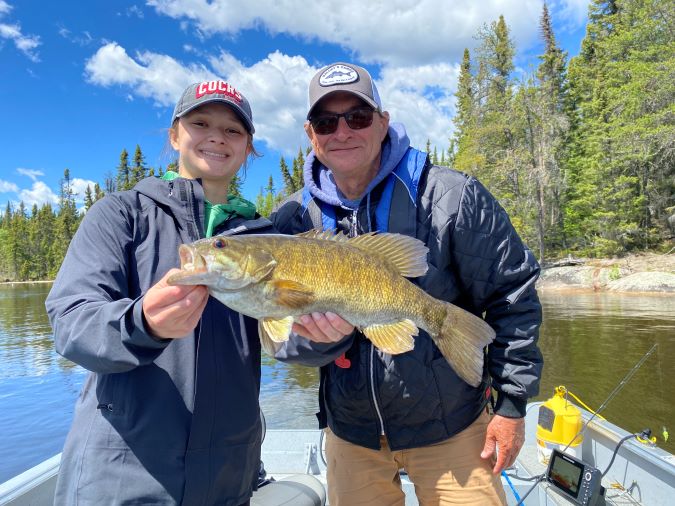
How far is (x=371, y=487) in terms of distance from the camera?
3.06m

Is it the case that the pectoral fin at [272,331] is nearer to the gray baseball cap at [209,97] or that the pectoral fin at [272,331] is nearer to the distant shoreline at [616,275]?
the gray baseball cap at [209,97]

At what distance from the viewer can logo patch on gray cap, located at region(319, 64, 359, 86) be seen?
314 cm

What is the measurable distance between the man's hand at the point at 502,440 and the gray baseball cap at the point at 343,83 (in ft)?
7.35

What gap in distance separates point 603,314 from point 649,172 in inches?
753

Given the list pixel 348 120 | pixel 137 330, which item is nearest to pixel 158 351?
pixel 137 330

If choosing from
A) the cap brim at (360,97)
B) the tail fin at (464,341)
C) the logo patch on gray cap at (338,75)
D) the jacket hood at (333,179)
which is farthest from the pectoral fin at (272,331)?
the logo patch on gray cap at (338,75)


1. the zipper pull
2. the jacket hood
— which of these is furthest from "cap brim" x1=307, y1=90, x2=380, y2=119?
Result: the zipper pull

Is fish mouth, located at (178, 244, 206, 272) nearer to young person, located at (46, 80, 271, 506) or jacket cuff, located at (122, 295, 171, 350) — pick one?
young person, located at (46, 80, 271, 506)

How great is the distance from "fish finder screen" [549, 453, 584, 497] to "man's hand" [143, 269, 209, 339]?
3913 mm

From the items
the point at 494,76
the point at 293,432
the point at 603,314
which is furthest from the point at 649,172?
the point at 293,432

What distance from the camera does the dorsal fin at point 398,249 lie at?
8.86 ft

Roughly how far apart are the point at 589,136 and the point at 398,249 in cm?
3943

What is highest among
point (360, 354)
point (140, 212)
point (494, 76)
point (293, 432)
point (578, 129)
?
point (494, 76)

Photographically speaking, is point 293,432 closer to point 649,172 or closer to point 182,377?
point 182,377
